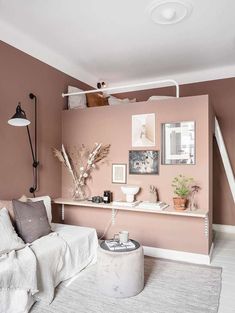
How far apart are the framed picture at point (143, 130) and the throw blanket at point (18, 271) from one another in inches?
77.1

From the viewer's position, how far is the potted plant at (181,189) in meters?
3.02

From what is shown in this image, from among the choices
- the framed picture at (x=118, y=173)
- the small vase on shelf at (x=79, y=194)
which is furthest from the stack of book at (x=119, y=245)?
the small vase on shelf at (x=79, y=194)

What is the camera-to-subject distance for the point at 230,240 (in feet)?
12.8

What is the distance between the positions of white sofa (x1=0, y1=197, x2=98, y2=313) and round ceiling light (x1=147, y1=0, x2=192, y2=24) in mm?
2543

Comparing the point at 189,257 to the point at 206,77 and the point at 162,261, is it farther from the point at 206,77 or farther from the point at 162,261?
the point at 206,77

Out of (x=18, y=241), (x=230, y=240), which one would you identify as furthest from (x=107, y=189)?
(x=230, y=240)

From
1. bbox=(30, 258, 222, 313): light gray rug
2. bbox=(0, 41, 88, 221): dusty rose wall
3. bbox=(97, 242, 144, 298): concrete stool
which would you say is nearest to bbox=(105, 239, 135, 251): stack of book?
bbox=(97, 242, 144, 298): concrete stool

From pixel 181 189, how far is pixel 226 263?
104cm

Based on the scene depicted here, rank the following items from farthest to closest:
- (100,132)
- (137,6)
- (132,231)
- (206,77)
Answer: (206,77) → (100,132) → (132,231) → (137,6)

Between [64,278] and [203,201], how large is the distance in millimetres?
1820

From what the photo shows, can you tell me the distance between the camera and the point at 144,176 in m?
3.41

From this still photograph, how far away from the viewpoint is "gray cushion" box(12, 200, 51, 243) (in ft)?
8.22

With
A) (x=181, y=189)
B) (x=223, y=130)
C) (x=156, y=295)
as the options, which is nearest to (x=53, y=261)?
(x=156, y=295)

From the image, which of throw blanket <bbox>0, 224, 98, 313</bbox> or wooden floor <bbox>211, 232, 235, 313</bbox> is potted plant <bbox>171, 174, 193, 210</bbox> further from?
throw blanket <bbox>0, 224, 98, 313</bbox>
